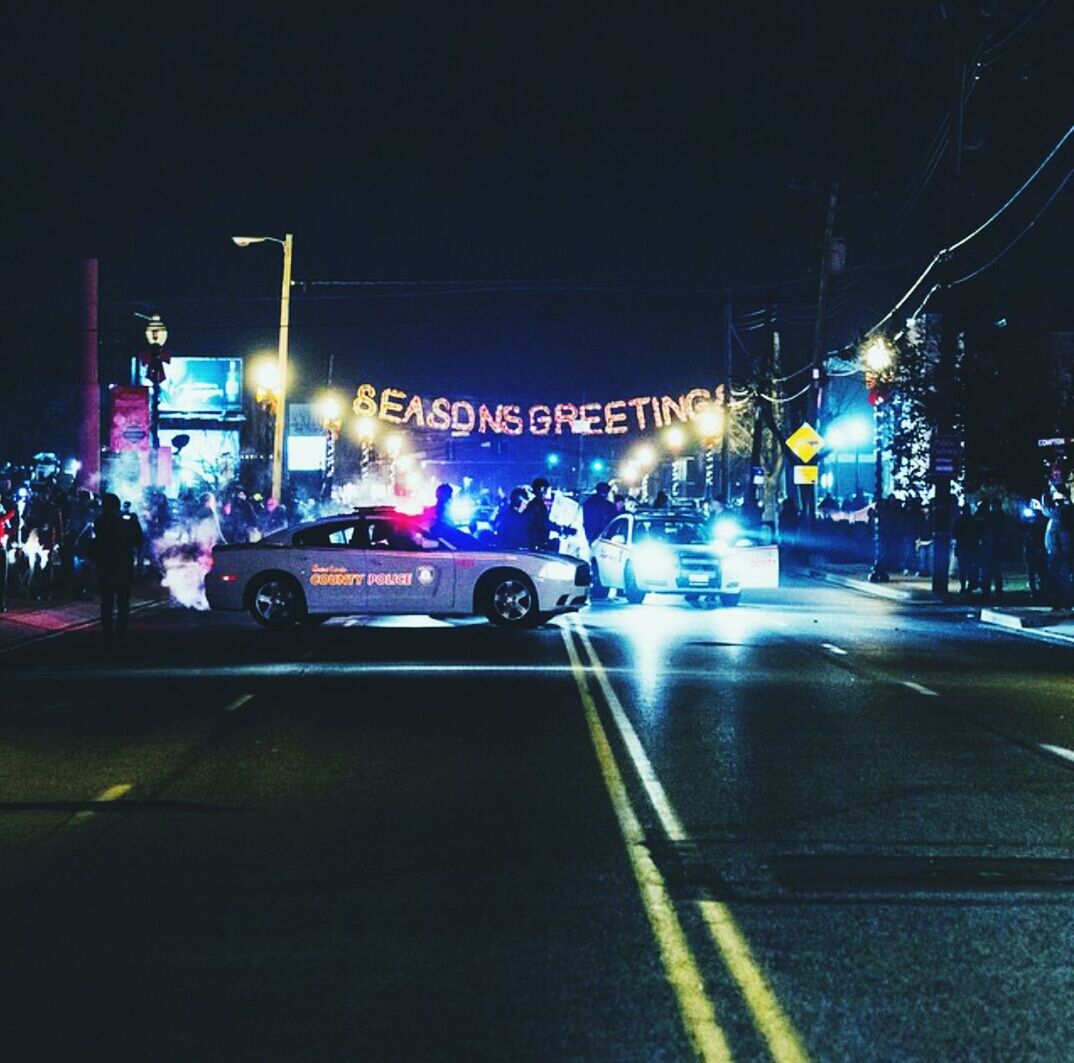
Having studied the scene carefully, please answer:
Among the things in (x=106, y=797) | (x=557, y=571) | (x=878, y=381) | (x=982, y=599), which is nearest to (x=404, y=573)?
(x=557, y=571)

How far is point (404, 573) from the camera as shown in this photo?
26.0m

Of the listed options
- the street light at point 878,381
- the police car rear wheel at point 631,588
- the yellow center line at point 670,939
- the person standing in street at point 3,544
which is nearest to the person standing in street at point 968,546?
the street light at point 878,381

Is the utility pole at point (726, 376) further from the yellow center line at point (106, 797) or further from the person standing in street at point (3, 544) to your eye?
the yellow center line at point (106, 797)

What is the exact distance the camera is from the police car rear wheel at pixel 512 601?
86.1 feet

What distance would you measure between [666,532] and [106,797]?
22252mm

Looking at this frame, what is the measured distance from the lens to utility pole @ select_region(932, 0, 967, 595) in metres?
36.6

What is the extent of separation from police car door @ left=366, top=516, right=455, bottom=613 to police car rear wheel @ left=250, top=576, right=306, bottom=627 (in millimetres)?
1052

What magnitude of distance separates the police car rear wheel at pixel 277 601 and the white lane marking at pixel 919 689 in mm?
10128

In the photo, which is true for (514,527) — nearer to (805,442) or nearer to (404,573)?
(404,573)

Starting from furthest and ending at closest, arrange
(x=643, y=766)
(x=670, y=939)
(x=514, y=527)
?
(x=514, y=527)
(x=643, y=766)
(x=670, y=939)

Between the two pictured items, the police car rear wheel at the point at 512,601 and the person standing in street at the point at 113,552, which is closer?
the person standing in street at the point at 113,552

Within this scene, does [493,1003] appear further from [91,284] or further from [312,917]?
[91,284]

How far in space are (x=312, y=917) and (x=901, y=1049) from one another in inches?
110

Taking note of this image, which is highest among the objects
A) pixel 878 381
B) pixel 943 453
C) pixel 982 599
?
pixel 878 381
